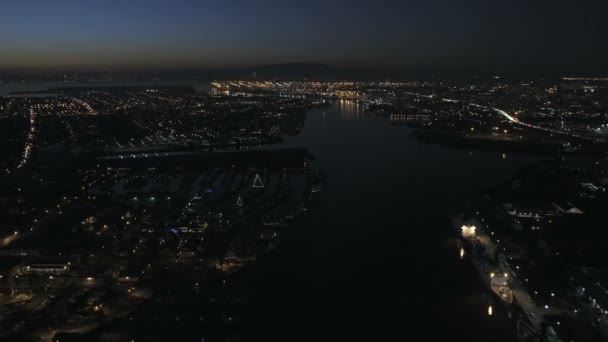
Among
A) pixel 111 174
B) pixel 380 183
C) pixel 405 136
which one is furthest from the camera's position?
pixel 405 136

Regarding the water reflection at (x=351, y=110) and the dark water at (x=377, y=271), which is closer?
the dark water at (x=377, y=271)

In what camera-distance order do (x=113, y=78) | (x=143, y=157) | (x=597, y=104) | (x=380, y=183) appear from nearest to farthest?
(x=380, y=183) → (x=143, y=157) → (x=597, y=104) → (x=113, y=78)

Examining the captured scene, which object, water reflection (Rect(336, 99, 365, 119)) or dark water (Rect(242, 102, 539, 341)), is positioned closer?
dark water (Rect(242, 102, 539, 341))

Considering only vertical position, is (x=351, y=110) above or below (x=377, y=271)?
above

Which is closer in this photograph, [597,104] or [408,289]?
[408,289]

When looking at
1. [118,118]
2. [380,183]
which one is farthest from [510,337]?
[118,118]

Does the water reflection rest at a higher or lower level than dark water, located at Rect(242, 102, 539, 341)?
higher

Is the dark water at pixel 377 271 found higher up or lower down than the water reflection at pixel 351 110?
lower down

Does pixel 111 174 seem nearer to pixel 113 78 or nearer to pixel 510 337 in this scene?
pixel 510 337
